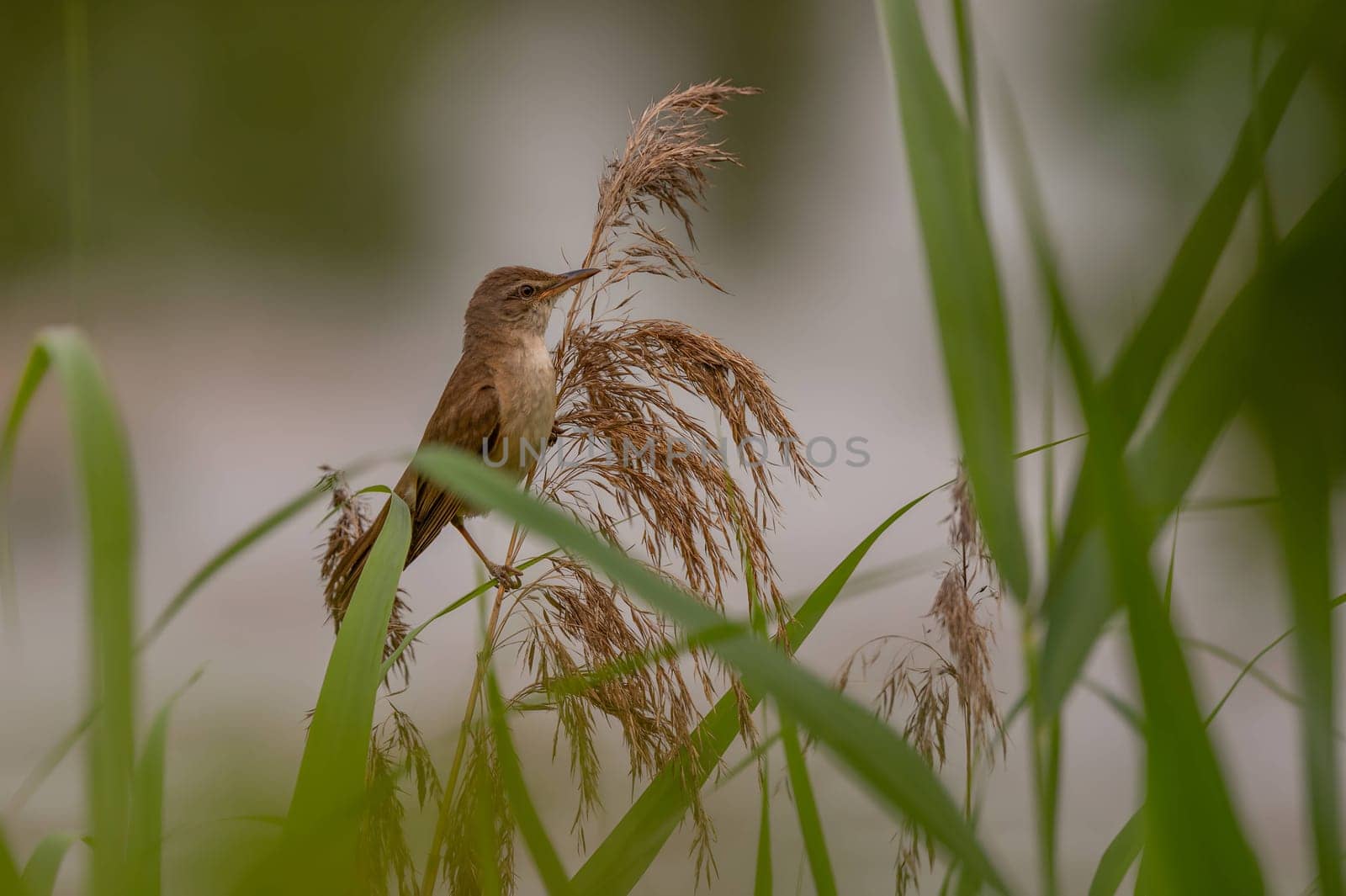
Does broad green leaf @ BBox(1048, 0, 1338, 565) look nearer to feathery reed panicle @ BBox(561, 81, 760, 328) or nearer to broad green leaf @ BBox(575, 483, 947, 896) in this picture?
broad green leaf @ BBox(575, 483, 947, 896)

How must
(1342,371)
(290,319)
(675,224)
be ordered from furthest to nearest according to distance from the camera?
(290,319) → (675,224) → (1342,371)

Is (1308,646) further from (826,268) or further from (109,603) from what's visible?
(826,268)

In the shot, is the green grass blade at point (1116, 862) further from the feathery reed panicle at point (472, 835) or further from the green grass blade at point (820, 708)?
the feathery reed panicle at point (472, 835)

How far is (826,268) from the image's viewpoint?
466 centimetres

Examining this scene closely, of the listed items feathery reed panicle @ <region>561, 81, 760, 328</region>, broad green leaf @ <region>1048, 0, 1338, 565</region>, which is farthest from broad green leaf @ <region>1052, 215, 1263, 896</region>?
feathery reed panicle @ <region>561, 81, 760, 328</region>

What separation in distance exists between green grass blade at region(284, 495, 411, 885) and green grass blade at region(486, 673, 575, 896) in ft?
0.25

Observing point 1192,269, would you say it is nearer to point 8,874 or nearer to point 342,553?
point 8,874

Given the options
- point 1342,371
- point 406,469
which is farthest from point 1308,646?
point 406,469

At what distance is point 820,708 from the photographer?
0.42 metres

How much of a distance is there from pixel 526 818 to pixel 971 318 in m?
0.35

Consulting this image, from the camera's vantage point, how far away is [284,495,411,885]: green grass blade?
0.48 m

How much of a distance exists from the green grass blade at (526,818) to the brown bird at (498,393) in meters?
0.79

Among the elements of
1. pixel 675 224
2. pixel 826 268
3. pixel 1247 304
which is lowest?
pixel 1247 304

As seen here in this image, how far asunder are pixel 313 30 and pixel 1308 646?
17.5ft
